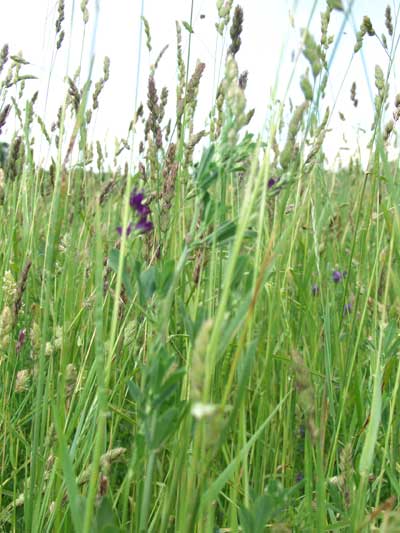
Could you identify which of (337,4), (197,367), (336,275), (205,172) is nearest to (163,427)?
(197,367)

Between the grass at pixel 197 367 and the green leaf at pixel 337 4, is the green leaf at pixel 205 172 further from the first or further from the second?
the green leaf at pixel 337 4

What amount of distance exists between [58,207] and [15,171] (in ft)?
3.25

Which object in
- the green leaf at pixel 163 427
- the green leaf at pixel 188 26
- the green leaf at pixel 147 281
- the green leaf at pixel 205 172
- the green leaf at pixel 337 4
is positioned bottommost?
the green leaf at pixel 163 427

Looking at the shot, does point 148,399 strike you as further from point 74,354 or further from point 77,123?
point 74,354

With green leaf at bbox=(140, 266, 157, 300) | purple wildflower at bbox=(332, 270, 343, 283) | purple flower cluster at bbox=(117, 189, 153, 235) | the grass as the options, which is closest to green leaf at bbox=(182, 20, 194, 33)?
the grass

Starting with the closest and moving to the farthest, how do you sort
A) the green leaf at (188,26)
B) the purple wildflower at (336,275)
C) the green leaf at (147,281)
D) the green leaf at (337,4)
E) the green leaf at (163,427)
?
the green leaf at (163,427) < the green leaf at (147,281) < the green leaf at (337,4) < the green leaf at (188,26) < the purple wildflower at (336,275)

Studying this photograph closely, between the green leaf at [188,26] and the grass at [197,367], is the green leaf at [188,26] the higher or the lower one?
the higher one

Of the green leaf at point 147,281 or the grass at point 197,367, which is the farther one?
the green leaf at point 147,281

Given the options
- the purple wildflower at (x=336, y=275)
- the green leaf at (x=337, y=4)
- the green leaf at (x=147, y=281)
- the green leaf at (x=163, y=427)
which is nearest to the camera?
the green leaf at (x=163, y=427)

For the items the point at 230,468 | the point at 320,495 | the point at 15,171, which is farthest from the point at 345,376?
the point at 15,171

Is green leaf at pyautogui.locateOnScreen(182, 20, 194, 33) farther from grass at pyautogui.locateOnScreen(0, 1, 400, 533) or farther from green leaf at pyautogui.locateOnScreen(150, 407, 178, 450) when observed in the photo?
green leaf at pyautogui.locateOnScreen(150, 407, 178, 450)

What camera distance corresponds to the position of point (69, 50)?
1283 millimetres

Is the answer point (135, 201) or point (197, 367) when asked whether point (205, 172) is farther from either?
point (197, 367)

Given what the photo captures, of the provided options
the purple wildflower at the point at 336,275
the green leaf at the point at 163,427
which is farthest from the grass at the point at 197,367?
the purple wildflower at the point at 336,275
